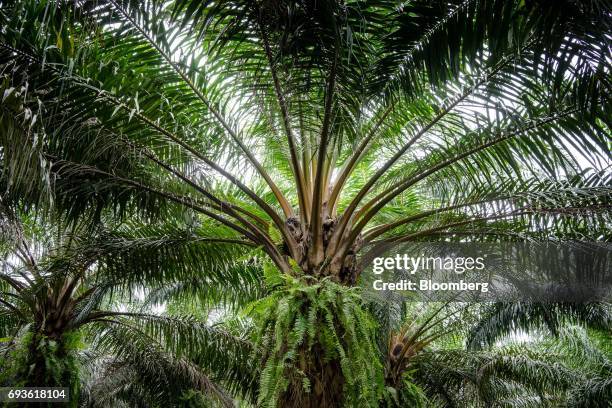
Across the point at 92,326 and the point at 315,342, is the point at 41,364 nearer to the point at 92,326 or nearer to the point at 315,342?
the point at 92,326

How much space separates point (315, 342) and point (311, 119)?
2.14 m

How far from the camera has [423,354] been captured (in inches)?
445

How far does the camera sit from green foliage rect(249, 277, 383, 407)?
4.64 metres

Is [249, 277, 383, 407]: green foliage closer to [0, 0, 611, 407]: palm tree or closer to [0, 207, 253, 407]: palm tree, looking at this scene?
[0, 0, 611, 407]: palm tree

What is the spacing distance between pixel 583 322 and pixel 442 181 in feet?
19.5

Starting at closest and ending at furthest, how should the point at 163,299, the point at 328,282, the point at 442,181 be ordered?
the point at 328,282, the point at 442,181, the point at 163,299

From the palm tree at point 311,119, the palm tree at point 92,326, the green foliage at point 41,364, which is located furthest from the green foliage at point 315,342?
the green foliage at point 41,364

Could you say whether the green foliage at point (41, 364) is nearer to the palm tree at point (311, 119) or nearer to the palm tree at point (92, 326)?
the palm tree at point (92, 326)

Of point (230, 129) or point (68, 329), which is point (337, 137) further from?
point (68, 329)

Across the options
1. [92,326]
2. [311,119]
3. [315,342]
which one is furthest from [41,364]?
[311,119]

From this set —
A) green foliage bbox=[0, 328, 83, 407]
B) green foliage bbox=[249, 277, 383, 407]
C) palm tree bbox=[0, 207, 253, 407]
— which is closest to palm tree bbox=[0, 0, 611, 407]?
green foliage bbox=[249, 277, 383, 407]

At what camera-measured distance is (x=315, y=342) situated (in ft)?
15.9

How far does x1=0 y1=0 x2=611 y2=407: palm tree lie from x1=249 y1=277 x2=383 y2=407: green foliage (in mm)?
18

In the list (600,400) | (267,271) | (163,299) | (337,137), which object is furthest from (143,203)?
(600,400)
